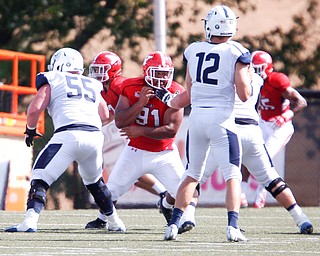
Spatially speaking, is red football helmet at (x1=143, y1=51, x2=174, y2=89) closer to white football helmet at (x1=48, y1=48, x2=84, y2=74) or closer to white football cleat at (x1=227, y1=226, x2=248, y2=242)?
white football helmet at (x1=48, y1=48, x2=84, y2=74)

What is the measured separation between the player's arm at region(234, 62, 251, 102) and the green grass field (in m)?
1.16

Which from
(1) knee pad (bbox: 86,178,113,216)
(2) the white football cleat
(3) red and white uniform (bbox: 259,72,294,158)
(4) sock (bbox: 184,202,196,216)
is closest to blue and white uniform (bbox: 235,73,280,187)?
(4) sock (bbox: 184,202,196,216)

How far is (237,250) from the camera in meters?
9.12

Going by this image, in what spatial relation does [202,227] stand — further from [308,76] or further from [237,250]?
[308,76]

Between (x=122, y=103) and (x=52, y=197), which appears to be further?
(x=52, y=197)

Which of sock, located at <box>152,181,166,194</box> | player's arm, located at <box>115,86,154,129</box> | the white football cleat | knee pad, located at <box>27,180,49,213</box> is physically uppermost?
player's arm, located at <box>115,86,154,129</box>

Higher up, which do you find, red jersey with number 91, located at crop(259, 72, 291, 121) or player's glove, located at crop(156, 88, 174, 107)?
player's glove, located at crop(156, 88, 174, 107)

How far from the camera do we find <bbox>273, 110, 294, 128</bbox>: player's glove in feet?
51.9

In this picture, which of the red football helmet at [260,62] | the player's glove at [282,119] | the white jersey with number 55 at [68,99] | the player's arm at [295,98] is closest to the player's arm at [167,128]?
the white jersey with number 55 at [68,99]

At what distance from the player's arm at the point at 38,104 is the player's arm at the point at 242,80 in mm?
1738

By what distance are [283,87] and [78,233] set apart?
5675 mm

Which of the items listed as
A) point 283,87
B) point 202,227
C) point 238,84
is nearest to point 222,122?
point 238,84

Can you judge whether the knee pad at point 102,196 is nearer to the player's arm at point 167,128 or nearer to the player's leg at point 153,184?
the player's arm at point 167,128

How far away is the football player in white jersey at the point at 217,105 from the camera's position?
389 inches
